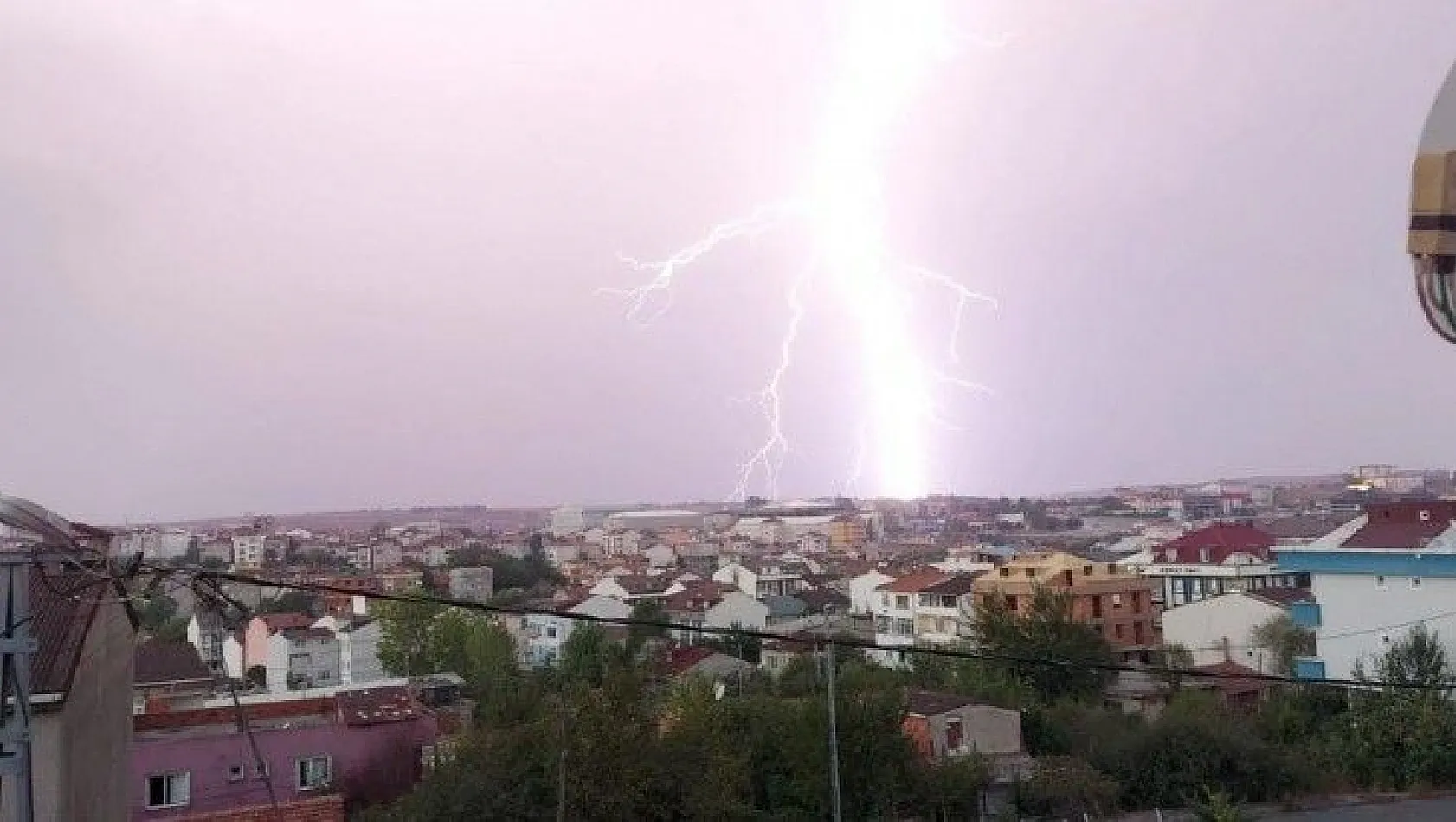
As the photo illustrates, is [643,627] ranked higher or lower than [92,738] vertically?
lower

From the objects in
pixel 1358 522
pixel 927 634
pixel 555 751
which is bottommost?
pixel 927 634

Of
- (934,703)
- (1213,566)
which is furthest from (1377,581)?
(1213,566)

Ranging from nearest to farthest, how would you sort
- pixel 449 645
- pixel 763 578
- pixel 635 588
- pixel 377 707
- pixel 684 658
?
pixel 377 707 < pixel 684 658 < pixel 449 645 < pixel 635 588 < pixel 763 578

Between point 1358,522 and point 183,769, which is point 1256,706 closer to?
point 1358,522

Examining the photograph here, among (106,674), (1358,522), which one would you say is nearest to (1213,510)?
(1358,522)

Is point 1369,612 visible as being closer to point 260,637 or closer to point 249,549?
point 260,637

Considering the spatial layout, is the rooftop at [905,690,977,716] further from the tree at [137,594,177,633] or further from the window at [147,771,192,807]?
the tree at [137,594,177,633]

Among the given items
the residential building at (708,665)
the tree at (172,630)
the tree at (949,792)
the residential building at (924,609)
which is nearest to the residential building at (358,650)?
the tree at (172,630)
